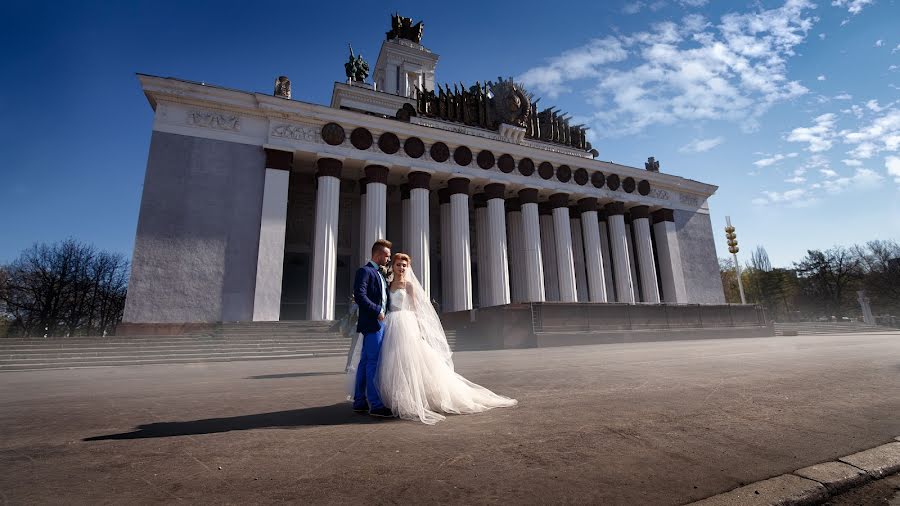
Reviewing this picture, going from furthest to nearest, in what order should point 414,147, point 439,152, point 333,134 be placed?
point 439,152 → point 414,147 → point 333,134

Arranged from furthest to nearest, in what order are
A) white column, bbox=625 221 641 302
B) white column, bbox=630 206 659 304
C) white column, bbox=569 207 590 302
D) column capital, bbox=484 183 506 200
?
white column, bbox=625 221 641 302
white column, bbox=569 207 590 302
white column, bbox=630 206 659 304
column capital, bbox=484 183 506 200

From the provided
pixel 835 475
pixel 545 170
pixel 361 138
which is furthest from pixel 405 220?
pixel 835 475

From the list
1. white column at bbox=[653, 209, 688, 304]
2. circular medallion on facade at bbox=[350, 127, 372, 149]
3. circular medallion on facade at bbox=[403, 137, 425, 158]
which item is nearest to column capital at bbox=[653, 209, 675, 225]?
white column at bbox=[653, 209, 688, 304]

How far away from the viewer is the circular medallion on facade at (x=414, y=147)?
22.6 metres

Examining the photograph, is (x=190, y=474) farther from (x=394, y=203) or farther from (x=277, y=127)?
(x=394, y=203)

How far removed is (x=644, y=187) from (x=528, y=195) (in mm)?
10391

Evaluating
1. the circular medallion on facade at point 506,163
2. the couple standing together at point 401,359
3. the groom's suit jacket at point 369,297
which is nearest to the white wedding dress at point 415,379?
the couple standing together at point 401,359

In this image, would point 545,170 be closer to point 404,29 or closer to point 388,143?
point 388,143

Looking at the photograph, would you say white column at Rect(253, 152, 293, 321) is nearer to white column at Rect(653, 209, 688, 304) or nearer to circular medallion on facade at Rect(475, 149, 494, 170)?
circular medallion on facade at Rect(475, 149, 494, 170)

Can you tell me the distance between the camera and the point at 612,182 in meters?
28.3

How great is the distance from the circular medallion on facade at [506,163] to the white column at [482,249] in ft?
7.23

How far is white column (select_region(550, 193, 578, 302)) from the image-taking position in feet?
80.5

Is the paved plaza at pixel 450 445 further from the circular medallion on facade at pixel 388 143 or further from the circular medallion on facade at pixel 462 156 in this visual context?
the circular medallion on facade at pixel 462 156

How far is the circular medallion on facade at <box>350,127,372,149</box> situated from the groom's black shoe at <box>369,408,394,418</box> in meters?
19.8
